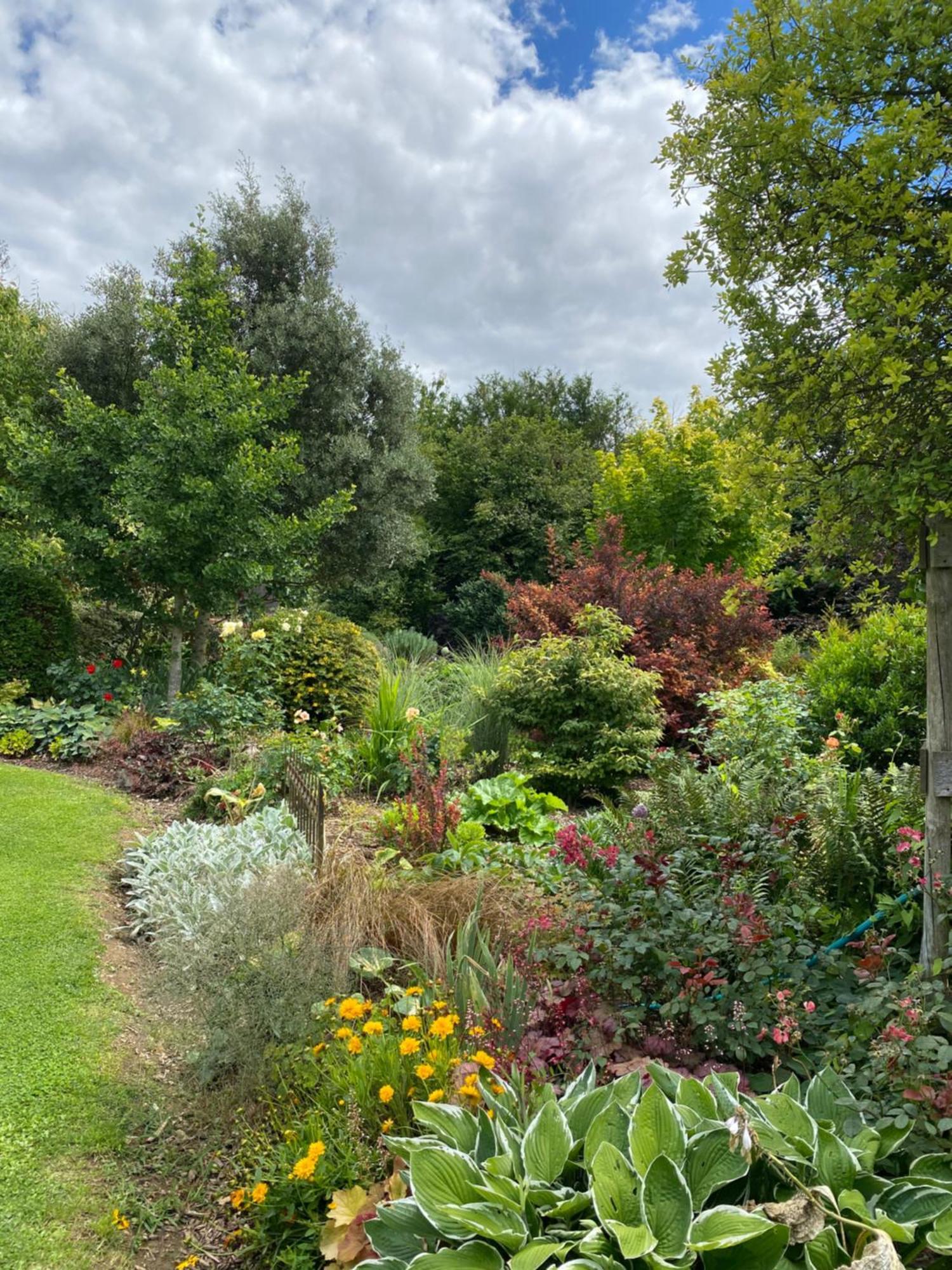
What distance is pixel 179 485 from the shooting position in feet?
24.7

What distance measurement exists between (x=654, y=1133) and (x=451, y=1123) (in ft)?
1.46

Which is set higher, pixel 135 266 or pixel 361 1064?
pixel 135 266

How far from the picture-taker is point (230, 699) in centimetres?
698

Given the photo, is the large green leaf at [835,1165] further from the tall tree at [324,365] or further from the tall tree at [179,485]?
the tall tree at [324,365]

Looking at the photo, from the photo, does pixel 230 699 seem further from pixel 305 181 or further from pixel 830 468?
pixel 305 181

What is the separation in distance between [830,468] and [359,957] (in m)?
2.29

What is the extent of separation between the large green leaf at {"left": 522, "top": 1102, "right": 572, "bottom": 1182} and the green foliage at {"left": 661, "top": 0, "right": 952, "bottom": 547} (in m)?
1.55

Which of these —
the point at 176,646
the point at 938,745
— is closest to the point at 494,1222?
the point at 938,745

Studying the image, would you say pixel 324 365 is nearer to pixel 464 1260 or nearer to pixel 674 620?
pixel 674 620

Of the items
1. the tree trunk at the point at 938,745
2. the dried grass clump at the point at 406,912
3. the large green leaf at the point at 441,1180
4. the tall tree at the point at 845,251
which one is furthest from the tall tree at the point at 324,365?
the large green leaf at the point at 441,1180

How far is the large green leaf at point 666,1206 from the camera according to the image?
4.12 ft

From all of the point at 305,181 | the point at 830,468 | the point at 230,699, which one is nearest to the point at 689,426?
the point at 305,181

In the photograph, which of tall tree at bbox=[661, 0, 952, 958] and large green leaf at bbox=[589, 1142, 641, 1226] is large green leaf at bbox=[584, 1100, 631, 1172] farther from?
tall tree at bbox=[661, 0, 952, 958]

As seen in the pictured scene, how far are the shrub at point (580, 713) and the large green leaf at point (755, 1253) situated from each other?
4.66m
